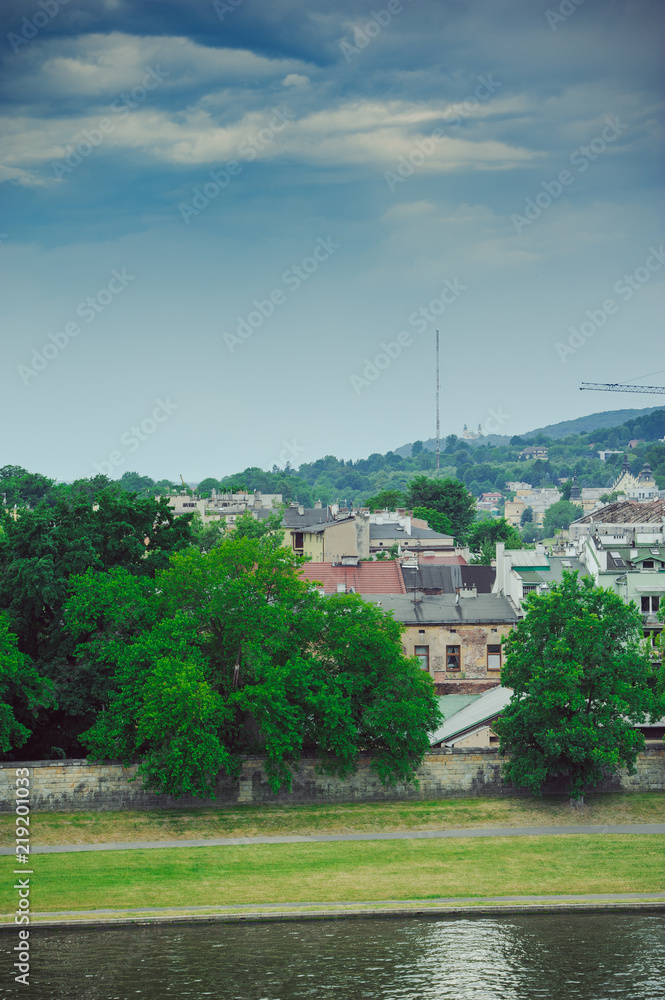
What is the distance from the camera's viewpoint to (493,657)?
228ft

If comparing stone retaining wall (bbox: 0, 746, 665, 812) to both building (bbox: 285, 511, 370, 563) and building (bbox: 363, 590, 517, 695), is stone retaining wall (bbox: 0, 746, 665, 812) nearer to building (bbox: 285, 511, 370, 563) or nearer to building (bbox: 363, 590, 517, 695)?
building (bbox: 363, 590, 517, 695)

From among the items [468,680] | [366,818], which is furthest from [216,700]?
[468,680]

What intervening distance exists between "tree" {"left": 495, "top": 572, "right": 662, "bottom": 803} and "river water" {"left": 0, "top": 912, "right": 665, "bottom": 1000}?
987 centimetres

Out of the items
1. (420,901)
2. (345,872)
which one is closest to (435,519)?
(345,872)

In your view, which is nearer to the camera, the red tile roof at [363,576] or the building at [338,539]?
the red tile roof at [363,576]

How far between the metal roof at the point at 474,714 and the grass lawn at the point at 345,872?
9050 millimetres

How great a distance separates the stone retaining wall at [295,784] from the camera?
1976 inches

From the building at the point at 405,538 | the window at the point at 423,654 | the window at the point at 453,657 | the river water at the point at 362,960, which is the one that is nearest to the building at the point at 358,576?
the window at the point at 423,654

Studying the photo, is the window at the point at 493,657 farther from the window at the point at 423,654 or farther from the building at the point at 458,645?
the window at the point at 423,654

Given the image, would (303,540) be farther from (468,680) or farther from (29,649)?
(29,649)

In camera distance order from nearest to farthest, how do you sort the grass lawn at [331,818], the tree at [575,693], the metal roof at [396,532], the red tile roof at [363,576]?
the grass lawn at [331,818], the tree at [575,693], the red tile roof at [363,576], the metal roof at [396,532]

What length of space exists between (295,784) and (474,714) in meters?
12.0

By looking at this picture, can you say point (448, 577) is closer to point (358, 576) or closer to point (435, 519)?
point (358, 576)

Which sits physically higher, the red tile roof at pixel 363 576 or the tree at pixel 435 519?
the tree at pixel 435 519
